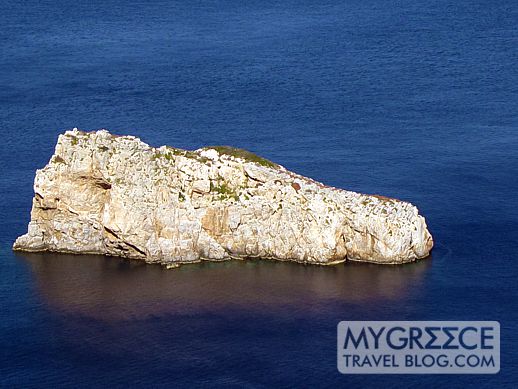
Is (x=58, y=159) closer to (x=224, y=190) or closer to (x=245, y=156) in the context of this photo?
(x=224, y=190)

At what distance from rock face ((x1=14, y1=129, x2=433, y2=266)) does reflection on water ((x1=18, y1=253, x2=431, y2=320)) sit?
6.65ft

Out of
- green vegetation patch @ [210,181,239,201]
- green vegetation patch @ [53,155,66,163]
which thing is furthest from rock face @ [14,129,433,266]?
green vegetation patch @ [53,155,66,163]

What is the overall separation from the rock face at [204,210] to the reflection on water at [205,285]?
203 centimetres

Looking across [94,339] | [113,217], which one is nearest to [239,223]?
[113,217]

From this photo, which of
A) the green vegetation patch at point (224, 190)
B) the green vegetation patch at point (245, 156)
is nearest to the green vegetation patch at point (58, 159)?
the green vegetation patch at point (224, 190)

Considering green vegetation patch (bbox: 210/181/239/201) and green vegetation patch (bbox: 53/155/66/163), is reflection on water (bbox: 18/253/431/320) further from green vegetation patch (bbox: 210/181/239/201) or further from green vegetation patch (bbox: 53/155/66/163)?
green vegetation patch (bbox: 53/155/66/163)

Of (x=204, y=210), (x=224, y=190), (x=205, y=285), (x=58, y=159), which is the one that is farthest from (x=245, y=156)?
(x=58, y=159)

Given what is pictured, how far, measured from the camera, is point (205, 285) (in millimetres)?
169000

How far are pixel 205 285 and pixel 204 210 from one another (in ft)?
37.8

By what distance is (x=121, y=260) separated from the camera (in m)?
178

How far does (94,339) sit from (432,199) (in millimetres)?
63854

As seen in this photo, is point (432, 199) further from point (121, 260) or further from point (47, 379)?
point (47, 379)

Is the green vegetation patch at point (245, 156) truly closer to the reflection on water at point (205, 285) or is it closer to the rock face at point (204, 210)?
the rock face at point (204, 210)

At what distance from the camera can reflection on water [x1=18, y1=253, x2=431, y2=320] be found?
16362 centimetres
